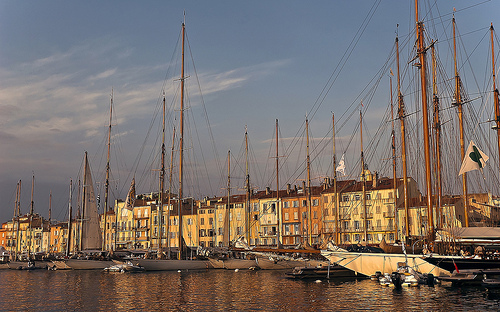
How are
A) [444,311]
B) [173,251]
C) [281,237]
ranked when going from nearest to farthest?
[444,311]
[173,251]
[281,237]

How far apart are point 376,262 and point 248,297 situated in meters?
14.3

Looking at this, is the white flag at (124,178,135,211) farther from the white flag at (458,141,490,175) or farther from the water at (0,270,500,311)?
the white flag at (458,141,490,175)

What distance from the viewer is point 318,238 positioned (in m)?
105

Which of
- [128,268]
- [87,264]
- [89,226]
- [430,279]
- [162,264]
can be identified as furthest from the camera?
[89,226]

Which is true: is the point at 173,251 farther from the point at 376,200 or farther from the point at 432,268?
the point at 432,268

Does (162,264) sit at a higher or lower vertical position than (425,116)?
lower

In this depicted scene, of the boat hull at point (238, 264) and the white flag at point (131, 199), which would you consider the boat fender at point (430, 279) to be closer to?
the boat hull at point (238, 264)

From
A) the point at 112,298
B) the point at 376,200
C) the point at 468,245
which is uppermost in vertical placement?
the point at 376,200

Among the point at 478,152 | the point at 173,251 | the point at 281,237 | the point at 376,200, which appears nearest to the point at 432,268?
the point at 478,152

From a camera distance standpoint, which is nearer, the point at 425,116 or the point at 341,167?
the point at 425,116

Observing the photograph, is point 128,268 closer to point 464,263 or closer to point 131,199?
point 131,199

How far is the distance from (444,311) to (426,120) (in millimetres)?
19166

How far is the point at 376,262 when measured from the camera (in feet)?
155

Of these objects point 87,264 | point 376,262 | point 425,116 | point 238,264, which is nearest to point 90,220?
point 87,264
